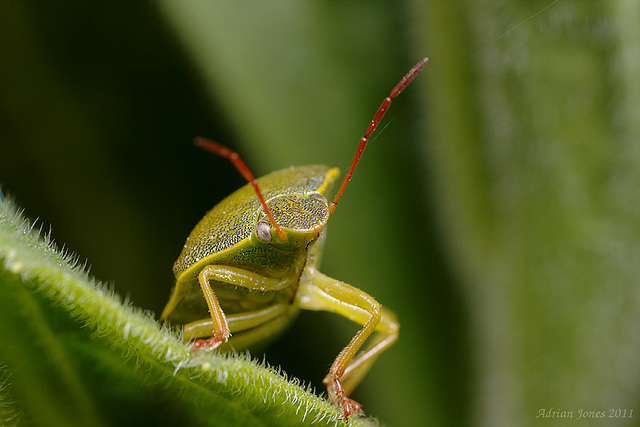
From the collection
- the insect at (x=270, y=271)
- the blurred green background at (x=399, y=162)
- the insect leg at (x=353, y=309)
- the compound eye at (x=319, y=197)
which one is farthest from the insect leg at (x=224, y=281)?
the blurred green background at (x=399, y=162)

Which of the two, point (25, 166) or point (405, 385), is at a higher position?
point (25, 166)

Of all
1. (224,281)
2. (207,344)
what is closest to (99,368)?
(207,344)

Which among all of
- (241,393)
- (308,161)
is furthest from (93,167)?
(241,393)

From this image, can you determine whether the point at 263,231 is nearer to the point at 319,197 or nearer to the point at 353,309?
the point at 319,197

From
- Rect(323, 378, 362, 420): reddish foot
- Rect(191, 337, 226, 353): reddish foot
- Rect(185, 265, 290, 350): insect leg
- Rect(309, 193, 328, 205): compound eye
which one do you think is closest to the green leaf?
Rect(191, 337, 226, 353): reddish foot

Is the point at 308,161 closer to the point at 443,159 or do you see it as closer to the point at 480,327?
the point at 443,159

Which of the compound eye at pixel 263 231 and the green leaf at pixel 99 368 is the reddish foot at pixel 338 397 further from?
the compound eye at pixel 263 231
